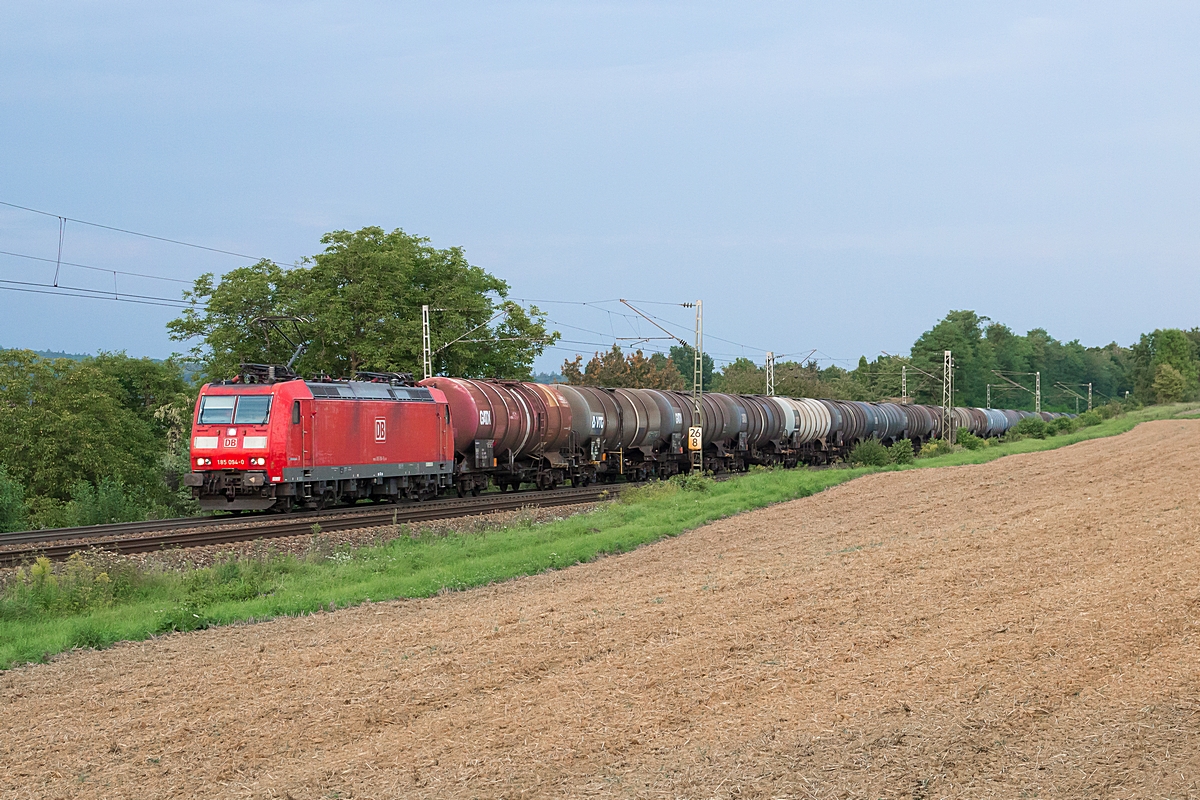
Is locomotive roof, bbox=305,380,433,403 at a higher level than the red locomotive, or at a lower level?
higher

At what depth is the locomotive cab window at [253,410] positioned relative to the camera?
981 inches

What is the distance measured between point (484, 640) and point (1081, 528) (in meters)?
9.09

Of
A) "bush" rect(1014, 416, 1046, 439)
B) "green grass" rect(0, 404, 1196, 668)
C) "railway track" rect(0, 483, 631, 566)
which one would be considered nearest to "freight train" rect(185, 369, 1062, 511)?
"railway track" rect(0, 483, 631, 566)

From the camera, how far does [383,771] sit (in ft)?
22.2

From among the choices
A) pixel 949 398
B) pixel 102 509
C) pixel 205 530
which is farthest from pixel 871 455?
pixel 102 509

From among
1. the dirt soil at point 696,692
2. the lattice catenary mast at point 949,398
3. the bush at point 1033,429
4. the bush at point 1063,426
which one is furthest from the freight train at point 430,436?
the bush at point 1063,426

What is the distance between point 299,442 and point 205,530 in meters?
3.23

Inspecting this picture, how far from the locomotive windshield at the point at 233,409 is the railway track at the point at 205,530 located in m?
2.43

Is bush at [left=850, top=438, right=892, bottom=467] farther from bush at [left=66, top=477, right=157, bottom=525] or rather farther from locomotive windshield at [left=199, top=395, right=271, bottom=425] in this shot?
bush at [left=66, top=477, right=157, bottom=525]

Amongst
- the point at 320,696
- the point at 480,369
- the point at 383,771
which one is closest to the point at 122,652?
the point at 320,696

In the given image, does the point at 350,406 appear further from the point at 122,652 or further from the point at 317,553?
the point at 122,652

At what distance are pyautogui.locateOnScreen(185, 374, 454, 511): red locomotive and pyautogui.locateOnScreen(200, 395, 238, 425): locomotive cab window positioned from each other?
2 cm

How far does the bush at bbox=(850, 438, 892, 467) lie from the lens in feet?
146

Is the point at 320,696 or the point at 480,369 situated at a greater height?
the point at 480,369
